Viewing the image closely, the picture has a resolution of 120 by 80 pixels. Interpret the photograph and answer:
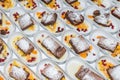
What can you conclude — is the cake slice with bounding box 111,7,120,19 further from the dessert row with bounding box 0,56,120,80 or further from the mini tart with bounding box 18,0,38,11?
the mini tart with bounding box 18,0,38,11

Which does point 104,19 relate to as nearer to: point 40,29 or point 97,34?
point 97,34

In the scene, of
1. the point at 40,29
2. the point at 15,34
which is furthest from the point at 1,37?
the point at 40,29

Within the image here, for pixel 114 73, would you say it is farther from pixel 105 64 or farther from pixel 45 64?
pixel 45 64

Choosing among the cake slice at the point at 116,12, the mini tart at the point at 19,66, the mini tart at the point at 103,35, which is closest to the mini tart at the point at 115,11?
the cake slice at the point at 116,12

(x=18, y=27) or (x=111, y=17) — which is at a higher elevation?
(x=18, y=27)

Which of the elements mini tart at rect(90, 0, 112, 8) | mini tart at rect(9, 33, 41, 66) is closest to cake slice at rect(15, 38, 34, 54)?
mini tart at rect(9, 33, 41, 66)

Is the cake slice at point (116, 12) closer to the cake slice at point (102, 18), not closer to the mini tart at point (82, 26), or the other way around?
the cake slice at point (102, 18)
